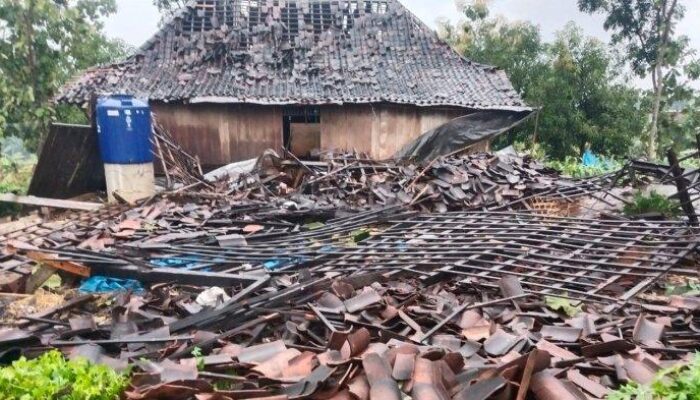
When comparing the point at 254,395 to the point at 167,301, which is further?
the point at 167,301

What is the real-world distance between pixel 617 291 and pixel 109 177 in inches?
347

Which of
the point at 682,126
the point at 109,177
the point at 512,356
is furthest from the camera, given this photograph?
the point at 682,126

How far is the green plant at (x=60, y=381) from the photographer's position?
275cm

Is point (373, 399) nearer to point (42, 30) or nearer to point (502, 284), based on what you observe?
point (502, 284)

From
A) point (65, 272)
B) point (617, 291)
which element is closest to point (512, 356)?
point (617, 291)

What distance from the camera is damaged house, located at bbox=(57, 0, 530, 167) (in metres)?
13.1

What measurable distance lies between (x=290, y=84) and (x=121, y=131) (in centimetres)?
555

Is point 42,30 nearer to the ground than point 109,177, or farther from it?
farther from it

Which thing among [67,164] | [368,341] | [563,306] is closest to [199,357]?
[368,341]

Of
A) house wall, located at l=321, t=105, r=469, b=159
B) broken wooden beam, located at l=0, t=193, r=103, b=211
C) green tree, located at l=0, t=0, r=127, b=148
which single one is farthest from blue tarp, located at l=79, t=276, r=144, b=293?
green tree, located at l=0, t=0, r=127, b=148

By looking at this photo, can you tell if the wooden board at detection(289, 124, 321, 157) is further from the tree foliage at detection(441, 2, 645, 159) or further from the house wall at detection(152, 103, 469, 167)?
the tree foliage at detection(441, 2, 645, 159)

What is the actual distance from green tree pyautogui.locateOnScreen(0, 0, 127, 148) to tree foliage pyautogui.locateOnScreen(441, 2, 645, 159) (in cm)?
1590

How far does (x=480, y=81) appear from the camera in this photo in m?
14.4

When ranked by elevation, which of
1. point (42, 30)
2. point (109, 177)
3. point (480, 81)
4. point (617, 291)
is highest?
point (42, 30)
